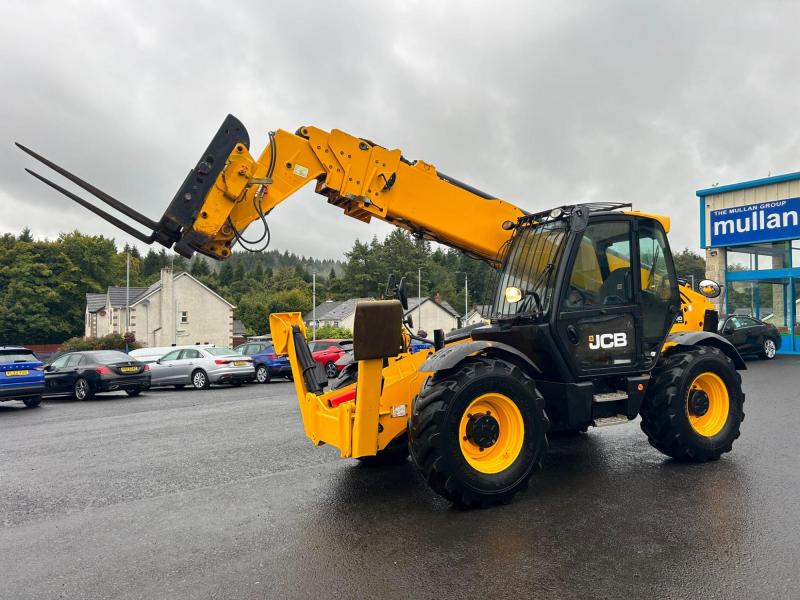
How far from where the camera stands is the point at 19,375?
1411 centimetres

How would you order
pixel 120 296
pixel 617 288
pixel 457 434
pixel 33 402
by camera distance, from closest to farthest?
pixel 457 434 → pixel 617 288 → pixel 33 402 → pixel 120 296

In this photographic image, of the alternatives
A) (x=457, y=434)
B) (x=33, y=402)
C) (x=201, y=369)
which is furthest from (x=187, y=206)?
(x=201, y=369)

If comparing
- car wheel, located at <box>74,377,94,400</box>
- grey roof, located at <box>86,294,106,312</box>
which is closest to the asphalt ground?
car wheel, located at <box>74,377,94,400</box>

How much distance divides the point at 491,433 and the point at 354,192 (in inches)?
113

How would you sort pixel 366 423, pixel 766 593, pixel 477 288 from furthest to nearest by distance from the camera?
pixel 477 288 → pixel 366 423 → pixel 766 593

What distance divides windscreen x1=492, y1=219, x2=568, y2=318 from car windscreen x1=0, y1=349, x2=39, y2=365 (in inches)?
505

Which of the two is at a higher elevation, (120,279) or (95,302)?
(120,279)

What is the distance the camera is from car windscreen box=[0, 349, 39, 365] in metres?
14.1

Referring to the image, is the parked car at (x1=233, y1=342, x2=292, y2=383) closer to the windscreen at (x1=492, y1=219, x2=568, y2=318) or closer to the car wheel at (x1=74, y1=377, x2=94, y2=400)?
the car wheel at (x1=74, y1=377, x2=94, y2=400)

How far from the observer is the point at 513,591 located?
3.55 m

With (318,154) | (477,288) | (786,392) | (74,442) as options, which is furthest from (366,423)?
(477,288)

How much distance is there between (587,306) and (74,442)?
7.83m

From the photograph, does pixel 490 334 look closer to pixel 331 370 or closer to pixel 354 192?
pixel 354 192

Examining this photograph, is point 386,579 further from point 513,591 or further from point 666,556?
point 666,556
